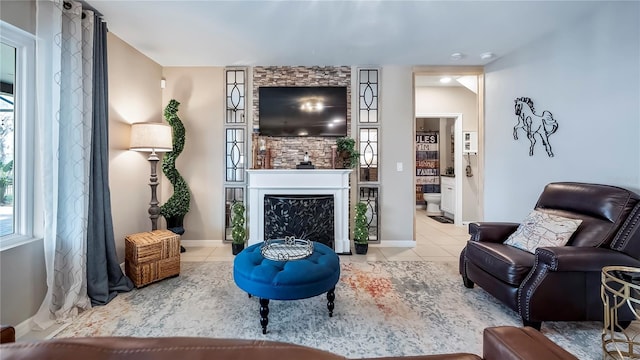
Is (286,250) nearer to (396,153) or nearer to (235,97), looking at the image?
(396,153)

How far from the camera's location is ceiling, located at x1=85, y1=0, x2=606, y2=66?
2.48 meters

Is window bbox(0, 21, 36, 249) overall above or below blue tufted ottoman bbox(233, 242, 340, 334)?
above

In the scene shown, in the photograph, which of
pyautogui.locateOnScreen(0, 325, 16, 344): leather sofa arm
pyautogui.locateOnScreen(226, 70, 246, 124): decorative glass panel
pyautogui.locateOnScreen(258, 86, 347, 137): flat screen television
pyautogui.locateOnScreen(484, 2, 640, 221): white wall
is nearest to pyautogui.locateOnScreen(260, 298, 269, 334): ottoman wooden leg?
pyautogui.locateOnScreen(0, 325, 16, 344): leather sofa arm

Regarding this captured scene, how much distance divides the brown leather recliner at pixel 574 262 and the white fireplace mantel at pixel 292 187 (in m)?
1.76

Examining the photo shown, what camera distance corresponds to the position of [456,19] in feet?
Answer: 8.86

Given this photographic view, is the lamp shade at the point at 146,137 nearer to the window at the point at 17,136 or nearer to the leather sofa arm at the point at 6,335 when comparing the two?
the window at the point at 17,136

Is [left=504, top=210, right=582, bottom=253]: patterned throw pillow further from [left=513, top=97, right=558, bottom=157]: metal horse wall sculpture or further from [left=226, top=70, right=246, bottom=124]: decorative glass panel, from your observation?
[left=226, top=70, right=246, bottom=124]: decorative glass panel

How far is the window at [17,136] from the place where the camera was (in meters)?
2.03

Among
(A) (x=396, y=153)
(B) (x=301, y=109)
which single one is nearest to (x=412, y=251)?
(A) (x=396, y=153)

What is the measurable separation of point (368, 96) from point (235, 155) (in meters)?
2.07

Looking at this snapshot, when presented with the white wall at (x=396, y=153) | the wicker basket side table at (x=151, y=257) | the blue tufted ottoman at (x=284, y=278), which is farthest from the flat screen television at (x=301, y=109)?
Answer: the blue tufted ottoman at (x=284, y=278)

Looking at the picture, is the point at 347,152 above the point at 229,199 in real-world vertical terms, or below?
above

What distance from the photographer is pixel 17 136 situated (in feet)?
6.78

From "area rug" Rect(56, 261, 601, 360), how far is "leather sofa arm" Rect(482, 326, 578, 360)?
1087 millimetres
